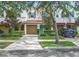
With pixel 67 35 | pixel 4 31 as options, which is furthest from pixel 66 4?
pixel 4 31

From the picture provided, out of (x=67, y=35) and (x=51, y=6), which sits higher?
(x=51, y=6)

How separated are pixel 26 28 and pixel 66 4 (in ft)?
77.3

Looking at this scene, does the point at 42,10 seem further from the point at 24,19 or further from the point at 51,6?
the point at 24,19

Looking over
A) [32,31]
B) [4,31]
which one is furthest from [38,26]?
[4,31]

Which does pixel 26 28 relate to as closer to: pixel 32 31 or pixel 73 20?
pixel 32 31

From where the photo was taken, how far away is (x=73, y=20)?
140 ft

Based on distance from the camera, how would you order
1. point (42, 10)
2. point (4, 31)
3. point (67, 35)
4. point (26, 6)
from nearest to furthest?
1. point (26, 6)
2. point (42, 10)
3. point (67, 35)
4. point (4, 31)

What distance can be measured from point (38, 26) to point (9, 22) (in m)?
7.94

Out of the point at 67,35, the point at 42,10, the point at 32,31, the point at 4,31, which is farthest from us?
the point at 32,31

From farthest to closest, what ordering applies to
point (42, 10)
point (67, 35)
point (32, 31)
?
1. point (32, 31)
2. point (67, 35)
3. point (42, 10)

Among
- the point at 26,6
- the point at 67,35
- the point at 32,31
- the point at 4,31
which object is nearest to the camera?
the point at 26,6

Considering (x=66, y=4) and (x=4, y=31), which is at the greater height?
(x=66, y=4)

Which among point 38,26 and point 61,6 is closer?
point 61,6

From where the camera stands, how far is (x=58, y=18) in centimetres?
4300
